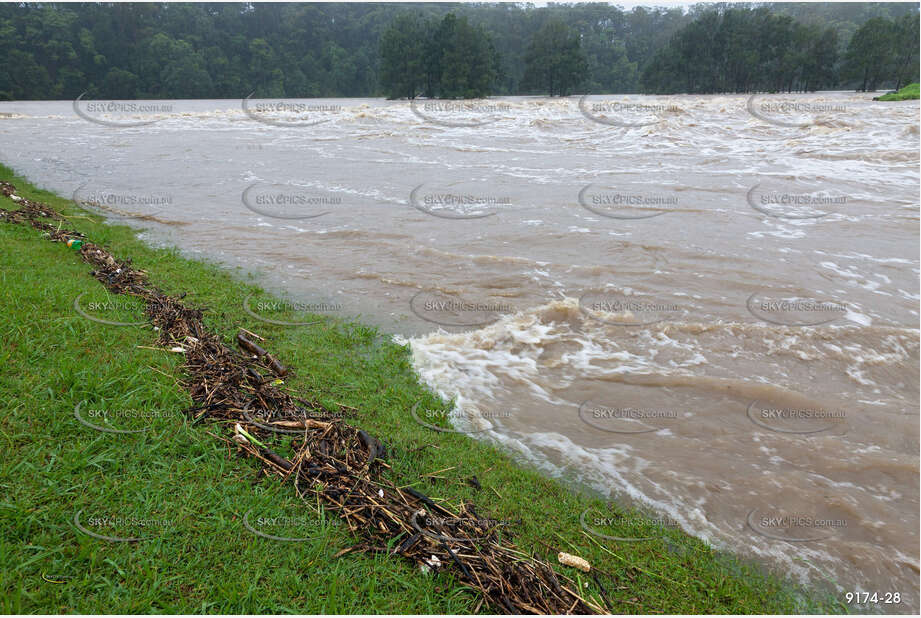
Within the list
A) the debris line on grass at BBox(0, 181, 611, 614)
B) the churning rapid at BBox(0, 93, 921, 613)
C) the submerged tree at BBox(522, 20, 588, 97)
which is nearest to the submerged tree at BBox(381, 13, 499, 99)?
the submerged tree at BBox(522, 20, 588, 97)

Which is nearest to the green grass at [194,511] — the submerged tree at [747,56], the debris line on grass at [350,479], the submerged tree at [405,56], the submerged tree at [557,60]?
the debris line on grass at [350,479]

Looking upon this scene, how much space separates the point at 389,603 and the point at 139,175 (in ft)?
55.8

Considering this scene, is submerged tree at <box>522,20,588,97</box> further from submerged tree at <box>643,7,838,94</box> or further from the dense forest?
submerged tree at <box>643,7,838,94</box>

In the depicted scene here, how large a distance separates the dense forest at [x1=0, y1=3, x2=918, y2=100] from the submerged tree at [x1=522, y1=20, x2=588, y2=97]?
0.52 ft

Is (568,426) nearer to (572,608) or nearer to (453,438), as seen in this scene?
(453,438)

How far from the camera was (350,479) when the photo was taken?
3.07m

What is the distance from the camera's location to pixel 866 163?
15.0 metres

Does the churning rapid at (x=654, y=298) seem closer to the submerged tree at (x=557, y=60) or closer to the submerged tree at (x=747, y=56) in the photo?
the submerged tree at (x=747, y=56)

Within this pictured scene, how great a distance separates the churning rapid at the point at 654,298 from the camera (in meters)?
3.67

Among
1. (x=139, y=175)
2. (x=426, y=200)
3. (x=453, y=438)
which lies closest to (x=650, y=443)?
(x=453, y=438)

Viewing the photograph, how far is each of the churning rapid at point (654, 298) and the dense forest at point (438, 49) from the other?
43.6 meters

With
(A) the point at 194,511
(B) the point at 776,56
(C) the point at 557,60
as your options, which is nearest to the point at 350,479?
(A) the point at 194,511

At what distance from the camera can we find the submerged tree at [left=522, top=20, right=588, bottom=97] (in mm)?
59562

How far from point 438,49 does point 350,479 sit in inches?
2434
